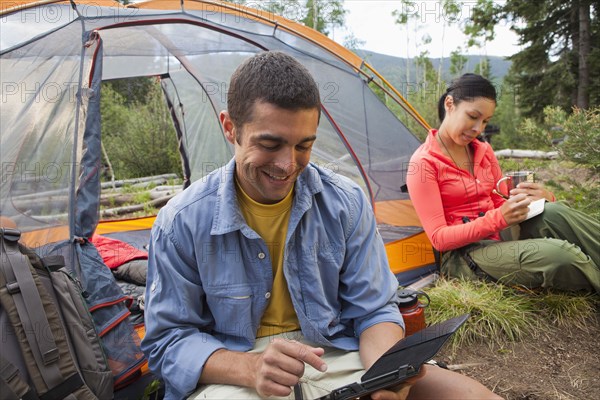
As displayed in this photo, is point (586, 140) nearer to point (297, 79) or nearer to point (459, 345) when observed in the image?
point (459, 345)

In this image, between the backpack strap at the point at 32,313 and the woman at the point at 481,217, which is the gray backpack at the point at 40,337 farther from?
the woman at the point at 481,217

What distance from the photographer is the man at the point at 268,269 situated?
1.38 meters

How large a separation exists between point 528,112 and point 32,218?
11011 millimetres

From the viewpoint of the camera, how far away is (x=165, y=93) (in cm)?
538

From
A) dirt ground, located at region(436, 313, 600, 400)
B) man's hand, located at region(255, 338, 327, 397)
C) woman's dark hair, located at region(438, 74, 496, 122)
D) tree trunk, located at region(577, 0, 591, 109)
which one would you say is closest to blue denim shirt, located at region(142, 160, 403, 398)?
man's hand, located at region(255, 338, 327, 397)

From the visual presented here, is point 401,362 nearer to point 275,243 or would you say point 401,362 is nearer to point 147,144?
point 275,243

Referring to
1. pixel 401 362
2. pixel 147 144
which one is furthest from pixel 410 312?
pixel 147 144

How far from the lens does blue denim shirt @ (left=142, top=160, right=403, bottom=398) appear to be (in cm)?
144

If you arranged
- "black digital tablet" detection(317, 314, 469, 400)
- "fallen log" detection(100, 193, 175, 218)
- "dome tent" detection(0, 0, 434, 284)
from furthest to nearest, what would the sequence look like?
1. "fallen log" detection(100, 193, 175, 218)
2. "dome tent" detection(0, 0, 434, 284)
3. "black digital tablet" detection(317, 314, 469, 400)

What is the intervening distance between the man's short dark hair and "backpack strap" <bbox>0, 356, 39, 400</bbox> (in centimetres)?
102

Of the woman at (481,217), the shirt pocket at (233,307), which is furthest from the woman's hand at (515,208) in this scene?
the shirt pocket at (233,307)

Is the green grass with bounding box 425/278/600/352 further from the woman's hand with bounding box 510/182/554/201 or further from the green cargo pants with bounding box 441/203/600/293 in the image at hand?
the woman's hand with bounding box 510/182/554/201

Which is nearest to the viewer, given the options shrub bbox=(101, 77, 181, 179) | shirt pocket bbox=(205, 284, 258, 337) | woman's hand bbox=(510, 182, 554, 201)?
shirt pocket bbox=(205, 284, 258, 337)

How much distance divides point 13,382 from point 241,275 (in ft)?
2.51
